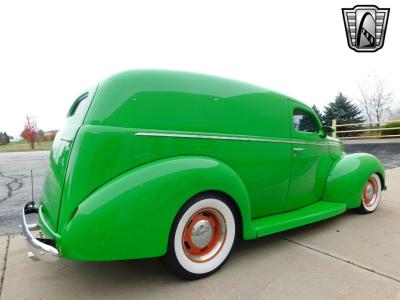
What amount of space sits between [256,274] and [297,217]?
1044 mm

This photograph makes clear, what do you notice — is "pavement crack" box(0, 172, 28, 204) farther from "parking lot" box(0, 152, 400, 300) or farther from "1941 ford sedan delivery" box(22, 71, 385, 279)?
"1941 ford sedan delivery" box(22, 71, 385, 279)

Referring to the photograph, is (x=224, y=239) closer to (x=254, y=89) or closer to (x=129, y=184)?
(x=129, y=184)

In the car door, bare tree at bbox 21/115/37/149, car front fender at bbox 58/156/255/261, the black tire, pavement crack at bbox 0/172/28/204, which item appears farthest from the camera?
bare tree at bbox 21/115/37/149

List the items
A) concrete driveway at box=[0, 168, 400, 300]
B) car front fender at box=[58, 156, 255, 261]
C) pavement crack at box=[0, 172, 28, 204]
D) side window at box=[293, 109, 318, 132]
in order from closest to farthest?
1. car front fender at box=[58, 156, 255, 261]
2. concrete driveway at box=[0, 168, 400, 300]
3. side window at box=[293, 109, 318, 132]
4. pavement crack at box=[0, 172, 28, 204]

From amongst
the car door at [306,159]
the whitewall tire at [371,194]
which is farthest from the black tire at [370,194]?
the car door at [306,159]

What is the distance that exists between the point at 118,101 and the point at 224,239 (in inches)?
62.5

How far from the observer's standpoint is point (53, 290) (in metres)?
2.60

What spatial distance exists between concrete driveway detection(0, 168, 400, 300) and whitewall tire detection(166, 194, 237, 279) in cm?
13

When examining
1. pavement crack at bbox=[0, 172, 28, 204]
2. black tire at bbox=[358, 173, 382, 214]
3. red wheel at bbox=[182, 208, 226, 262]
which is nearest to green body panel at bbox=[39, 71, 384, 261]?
red wheel at bbox=[182, 208, 226, 262]

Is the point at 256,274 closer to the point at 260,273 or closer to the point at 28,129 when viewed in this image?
the point at 260,273

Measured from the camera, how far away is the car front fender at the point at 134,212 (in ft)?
7.36

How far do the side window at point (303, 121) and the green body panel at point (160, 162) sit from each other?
0.25 m

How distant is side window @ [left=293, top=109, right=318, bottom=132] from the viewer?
13.0 feet

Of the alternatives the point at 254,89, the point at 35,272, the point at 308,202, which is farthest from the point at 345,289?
the point at 35,272
